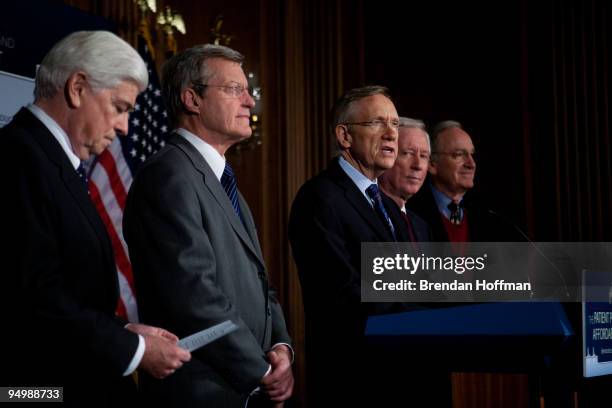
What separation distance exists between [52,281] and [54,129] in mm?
388

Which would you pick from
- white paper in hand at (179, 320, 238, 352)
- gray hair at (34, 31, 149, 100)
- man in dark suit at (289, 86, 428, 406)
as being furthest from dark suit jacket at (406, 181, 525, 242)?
gray hair at (34, 31, 149, 100)

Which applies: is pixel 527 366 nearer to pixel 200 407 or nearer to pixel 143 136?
pixel 200 407

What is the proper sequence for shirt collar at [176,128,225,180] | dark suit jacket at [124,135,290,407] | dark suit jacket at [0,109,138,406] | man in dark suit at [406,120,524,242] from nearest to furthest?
dark suit jacket at [0,109,138,406] → dark suit jacket at [124,135,290,407] → shirt collar at [176,128,225,180] → man in dark suit at [406,120,524,242]

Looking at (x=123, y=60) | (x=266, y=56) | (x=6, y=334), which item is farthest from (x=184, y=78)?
(x=266, y=56)

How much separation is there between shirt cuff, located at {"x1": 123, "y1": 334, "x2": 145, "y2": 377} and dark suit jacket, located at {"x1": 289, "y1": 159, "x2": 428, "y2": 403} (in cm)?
87

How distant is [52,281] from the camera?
70.2 inches

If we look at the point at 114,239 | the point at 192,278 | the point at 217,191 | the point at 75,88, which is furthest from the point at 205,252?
the point at 114,239

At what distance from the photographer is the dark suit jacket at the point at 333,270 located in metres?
2.63

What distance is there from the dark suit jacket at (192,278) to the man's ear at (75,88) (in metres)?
0.44

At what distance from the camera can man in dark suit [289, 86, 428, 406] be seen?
2.63 m

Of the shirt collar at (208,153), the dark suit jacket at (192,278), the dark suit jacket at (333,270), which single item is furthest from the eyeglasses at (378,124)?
the dark suit jacket at (192,278)

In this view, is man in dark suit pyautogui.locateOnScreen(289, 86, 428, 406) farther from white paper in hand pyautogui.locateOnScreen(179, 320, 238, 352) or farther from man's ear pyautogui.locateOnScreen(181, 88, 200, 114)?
white paper in hand pyautogui.locateOnScreen(179, 320, 238, 352)

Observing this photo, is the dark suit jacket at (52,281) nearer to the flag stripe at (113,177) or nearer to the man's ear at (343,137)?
the man's ear at (343,137)

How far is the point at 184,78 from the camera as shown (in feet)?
8.73
